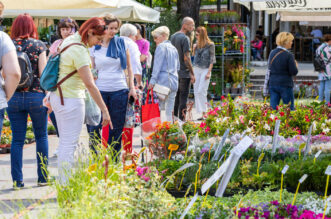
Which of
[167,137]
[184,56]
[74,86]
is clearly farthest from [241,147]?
[184,56]

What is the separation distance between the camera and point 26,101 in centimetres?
573

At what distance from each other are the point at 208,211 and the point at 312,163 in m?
1.54

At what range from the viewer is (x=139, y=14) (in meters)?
11.0

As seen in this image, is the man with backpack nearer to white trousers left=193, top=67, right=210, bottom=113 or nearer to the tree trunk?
white trousers left=193, top=67, right=210, bottom=113

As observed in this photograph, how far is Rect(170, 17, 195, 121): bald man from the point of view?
9719 millimetres

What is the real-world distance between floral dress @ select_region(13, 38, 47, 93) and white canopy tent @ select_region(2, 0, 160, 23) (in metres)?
2.54

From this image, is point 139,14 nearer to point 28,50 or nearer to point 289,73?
point 289,73

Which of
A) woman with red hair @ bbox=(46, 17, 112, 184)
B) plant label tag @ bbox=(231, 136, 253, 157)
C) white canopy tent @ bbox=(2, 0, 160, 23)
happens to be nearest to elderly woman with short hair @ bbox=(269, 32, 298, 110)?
white canopy tent @ bbox=(2, 0, 160, 23)

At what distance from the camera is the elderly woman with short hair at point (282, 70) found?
9289 millimetres

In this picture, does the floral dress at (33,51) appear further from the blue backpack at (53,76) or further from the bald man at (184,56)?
the bald man at (184,56)

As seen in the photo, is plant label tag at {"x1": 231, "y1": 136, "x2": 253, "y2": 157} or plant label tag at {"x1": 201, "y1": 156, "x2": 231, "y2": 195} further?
plant label tag at {"x1": 231, "y1": 136, "x2": 253, "y2": 157}

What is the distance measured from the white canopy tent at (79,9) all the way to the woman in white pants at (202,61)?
47.3 inches

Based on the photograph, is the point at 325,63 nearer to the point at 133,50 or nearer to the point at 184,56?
the point at 184,56

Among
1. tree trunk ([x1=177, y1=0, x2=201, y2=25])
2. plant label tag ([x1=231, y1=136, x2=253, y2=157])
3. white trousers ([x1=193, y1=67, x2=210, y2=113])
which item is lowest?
white trousers ([x1=193, y1=67, x2=210, y2=113])
